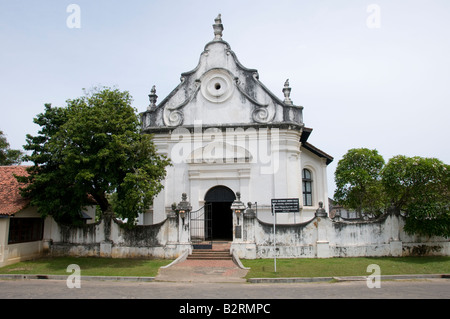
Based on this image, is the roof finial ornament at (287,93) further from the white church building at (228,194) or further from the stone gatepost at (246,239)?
the stone gatepost at (246,239)

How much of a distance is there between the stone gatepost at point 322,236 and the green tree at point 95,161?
759 centimetres

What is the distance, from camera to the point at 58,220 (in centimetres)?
1836

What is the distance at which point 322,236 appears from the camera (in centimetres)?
1684

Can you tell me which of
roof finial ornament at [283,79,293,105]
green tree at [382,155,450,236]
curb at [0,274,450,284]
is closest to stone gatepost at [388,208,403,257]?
green tree at [382,155,450,236]

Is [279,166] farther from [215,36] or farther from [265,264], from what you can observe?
[215,36]

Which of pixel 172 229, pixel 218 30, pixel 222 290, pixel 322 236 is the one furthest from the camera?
pixel 218 30

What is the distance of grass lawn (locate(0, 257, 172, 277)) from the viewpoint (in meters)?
13.7

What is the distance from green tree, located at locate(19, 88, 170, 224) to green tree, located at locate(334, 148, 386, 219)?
19.2 m

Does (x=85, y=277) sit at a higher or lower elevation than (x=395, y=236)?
lower

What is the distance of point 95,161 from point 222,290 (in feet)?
28.5

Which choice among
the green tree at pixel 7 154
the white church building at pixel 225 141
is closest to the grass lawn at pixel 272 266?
the white church building at pixel 225 141

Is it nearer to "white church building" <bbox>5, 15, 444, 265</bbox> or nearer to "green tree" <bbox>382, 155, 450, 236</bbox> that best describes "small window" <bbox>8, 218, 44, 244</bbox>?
"white church building" <bbox>5, 15, 444, 265</bbox>

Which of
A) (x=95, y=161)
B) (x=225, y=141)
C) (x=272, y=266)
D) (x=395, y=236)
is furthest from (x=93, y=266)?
(x=395, y=236)

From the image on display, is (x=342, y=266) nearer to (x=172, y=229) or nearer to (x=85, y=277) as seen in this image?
(x=172, y=229)
